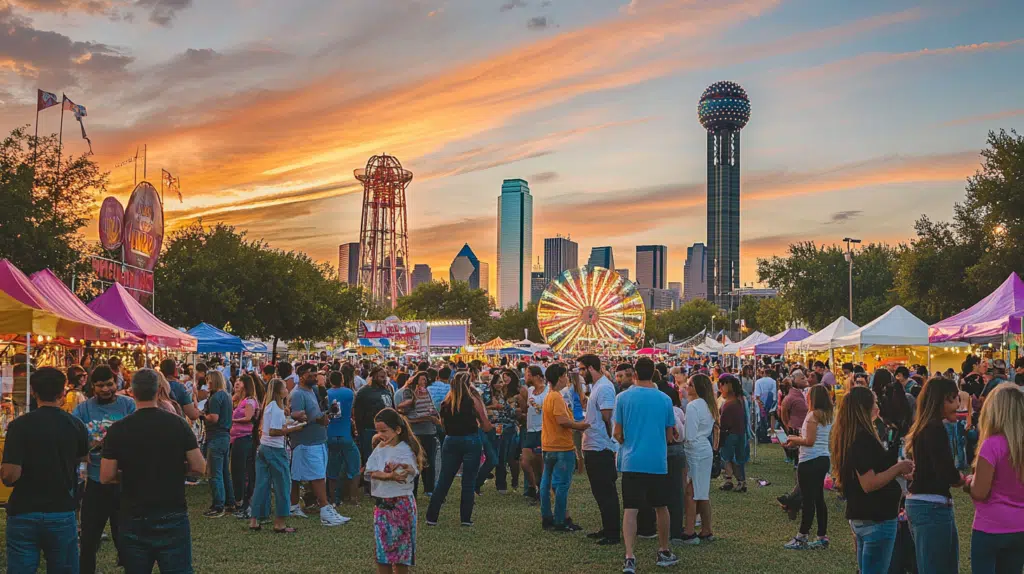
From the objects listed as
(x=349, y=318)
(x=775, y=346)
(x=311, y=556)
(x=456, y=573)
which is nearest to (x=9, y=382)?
(x=311, y=556)

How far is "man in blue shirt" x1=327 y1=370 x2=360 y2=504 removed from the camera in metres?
13.2

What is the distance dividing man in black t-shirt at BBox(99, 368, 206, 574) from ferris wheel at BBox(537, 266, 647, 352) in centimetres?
6556

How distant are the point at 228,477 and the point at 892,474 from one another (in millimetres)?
9352

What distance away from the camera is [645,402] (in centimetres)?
941

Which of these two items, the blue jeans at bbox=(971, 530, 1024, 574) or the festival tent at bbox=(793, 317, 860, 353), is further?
the festival tent at bbox=(793, 317, 860, 353)

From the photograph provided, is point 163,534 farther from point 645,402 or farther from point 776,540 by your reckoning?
point 776,540

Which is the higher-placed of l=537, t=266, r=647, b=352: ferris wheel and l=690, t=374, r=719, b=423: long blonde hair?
l=537, t=266, r=647, b=352: ferris wheel

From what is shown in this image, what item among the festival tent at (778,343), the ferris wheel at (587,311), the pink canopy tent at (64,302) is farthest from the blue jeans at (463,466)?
the ferris wheel at (587,311)

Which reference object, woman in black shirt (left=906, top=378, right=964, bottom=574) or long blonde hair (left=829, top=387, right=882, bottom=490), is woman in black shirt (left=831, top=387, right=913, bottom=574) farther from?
woman in black shirt (left=906, top=378, right=964, bottom=574)

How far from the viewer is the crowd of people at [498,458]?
589 centimetres

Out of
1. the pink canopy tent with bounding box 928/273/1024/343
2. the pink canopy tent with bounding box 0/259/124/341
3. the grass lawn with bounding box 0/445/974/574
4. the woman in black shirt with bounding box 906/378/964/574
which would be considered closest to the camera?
the woman in black shirt with bounding box 906/378/964/574

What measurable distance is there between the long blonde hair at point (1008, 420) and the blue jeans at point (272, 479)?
8.16 metres

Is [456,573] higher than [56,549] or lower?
lower

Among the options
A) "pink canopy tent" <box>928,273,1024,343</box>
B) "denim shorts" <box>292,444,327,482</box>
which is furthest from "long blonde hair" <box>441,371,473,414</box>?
"pink canopy tent" <box>928,273,1024,343</box>
